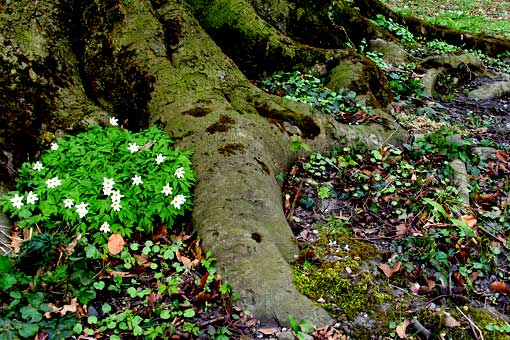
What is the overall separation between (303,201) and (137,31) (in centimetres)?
256

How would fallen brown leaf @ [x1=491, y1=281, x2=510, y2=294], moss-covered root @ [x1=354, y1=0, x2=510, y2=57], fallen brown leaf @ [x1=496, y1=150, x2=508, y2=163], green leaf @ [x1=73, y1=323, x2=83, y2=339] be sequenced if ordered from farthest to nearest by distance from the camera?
moss-covered root @ [x1=354, y1=0, x2=510, y2=57] → fallen brown leaf @ [x1=496, y1=150, x2=508, y2=163] → fallen brown leaf @ [x1=491, y1=281, x2=510, y2=294] → green leaf @ [x1=73, y1=323, x2=83, y2=339]

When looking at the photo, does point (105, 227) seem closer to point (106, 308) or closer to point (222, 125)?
point (106, 308)

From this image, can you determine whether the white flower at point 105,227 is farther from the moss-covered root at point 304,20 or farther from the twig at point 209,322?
the moss-covered root at point 304,20

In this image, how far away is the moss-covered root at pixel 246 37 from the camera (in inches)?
243

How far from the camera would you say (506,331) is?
10.5 ft

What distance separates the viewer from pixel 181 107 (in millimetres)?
4453

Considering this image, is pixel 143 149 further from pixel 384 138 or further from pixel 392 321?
pixel 384 138

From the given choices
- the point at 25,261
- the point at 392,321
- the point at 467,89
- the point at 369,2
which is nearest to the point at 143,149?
the point at 25,261

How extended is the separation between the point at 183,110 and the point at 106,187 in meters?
1.22

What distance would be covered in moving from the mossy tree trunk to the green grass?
9.86 m

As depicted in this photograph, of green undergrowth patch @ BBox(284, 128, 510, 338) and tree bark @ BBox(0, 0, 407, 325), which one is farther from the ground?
tree bark @ BBox(0, 0, 407, 325)

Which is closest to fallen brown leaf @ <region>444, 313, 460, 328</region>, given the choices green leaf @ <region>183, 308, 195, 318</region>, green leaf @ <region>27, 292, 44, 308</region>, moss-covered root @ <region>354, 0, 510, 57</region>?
green leaf @ <region>183, 308, 195, 318</region>

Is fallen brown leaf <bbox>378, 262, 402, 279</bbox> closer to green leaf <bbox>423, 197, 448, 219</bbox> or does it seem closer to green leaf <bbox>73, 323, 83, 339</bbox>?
green leaf <bbox>423, 197, 448, 219</bbox>

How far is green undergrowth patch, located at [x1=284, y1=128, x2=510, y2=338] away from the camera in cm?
330
